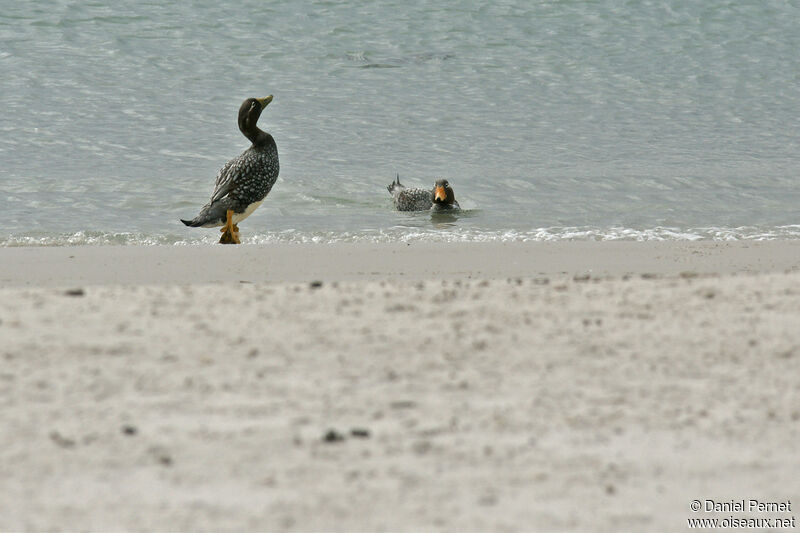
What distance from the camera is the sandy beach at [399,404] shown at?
2.86 metres

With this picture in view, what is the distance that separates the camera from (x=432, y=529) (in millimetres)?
2713

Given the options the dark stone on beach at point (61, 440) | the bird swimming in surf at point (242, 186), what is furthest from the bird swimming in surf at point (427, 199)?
the dark stone on beach at point (61, 440)

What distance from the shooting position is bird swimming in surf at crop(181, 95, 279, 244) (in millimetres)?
8328

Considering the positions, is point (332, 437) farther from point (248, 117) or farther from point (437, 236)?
point (248, 117)

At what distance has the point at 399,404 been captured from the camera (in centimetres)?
359

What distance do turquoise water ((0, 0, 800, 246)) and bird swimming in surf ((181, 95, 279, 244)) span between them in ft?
2.16

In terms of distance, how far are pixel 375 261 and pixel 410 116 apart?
7.85m

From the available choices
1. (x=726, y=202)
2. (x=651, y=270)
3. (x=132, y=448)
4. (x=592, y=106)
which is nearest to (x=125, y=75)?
(x=592, y=106)

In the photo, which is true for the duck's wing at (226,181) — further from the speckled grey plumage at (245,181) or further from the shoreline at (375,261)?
the shoreline at (375,261)

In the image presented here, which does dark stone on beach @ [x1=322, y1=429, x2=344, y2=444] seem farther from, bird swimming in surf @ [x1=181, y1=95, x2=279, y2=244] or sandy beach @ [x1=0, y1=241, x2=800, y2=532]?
bird swimming in surf @ [x1=181, y1=95, x2=279, y2=244]

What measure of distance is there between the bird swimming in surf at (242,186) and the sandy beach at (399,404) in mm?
2548

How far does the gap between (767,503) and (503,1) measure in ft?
61.4

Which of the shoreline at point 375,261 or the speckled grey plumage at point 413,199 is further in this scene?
the speckled grey plumage at point 413,199

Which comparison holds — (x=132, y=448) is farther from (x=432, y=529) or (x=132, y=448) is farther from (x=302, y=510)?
(x=432, y=529)
